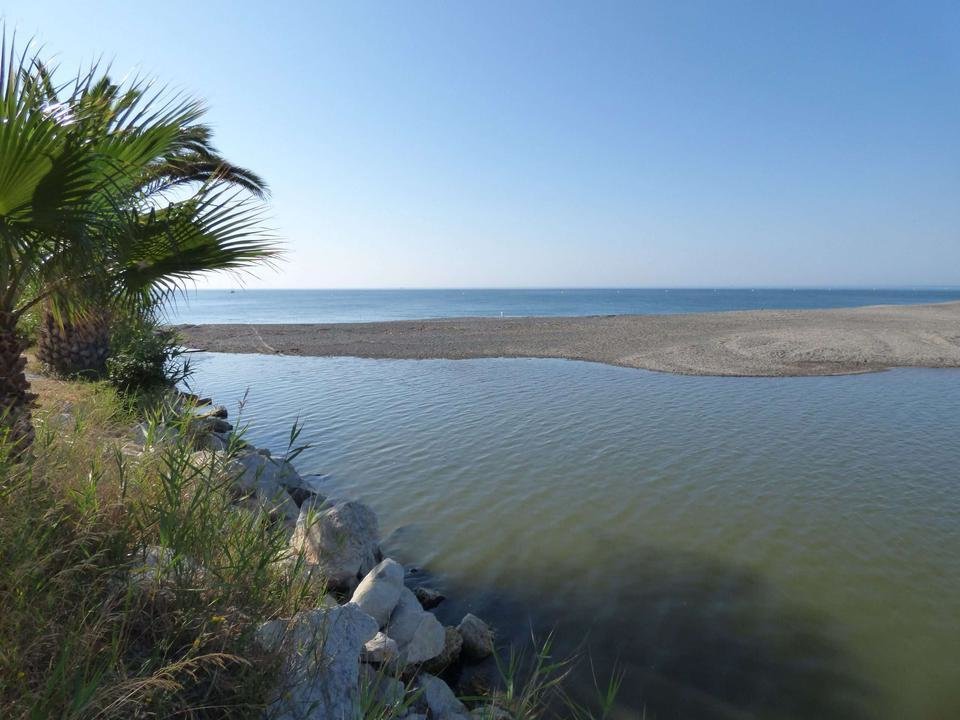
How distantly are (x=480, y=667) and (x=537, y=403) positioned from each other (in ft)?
32.7

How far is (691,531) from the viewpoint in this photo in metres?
7.17

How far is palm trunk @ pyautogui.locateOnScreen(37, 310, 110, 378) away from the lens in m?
12.5

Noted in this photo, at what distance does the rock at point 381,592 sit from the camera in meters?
4.76

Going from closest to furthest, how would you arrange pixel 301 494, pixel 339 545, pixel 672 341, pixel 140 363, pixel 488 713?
pixel 488 713 < pixel 339 545 < pixel 301 494 < pixel 140 363 < pixel 672 341

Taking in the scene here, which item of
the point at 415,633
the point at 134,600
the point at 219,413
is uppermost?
the point at 134,600

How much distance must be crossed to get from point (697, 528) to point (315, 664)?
5714 millimetres

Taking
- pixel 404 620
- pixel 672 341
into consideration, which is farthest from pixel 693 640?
pixel 672 341

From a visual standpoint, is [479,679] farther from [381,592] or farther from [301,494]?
[301,494]

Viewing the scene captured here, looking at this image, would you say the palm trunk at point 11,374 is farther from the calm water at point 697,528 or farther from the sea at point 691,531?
the calm water at point 697,528

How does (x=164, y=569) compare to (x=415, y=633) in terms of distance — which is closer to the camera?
(x=164, y=569)

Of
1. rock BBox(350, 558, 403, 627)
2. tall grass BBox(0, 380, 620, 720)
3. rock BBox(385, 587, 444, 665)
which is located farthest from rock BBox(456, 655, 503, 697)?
rock BBox(350, 558, 403, 627)

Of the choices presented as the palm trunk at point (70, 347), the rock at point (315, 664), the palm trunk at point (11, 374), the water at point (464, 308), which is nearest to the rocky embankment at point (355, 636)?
the rock at point (315, 664)

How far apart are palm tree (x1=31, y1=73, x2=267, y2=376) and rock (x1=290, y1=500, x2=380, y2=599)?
3.10 meters

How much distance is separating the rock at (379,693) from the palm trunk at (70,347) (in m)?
12.0
